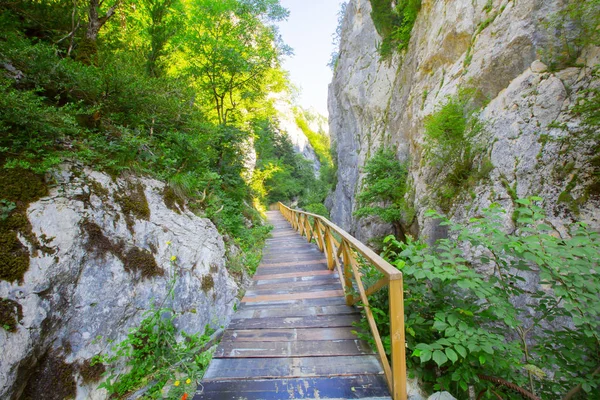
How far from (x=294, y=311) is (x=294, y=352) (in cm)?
79

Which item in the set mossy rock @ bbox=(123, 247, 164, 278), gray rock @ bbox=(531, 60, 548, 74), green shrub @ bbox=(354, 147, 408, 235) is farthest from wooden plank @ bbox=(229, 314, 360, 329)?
gray rock @ bbox=(531, 60, 548, 74)

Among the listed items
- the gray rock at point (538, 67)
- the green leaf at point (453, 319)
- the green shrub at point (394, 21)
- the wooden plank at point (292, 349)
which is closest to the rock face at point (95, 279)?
the wooden plank at point (292, 349)

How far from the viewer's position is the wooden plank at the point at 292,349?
2287mm

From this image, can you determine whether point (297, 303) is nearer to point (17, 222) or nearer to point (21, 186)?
point (17, 222)

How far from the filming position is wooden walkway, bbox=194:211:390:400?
1.89 metres

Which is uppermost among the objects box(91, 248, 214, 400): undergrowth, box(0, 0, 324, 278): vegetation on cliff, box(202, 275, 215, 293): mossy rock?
box(0, 0, 324, 278): vegetation on cliff

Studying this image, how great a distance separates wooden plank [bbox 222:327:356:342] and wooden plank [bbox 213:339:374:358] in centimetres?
6

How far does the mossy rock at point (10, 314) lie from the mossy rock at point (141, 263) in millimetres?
871

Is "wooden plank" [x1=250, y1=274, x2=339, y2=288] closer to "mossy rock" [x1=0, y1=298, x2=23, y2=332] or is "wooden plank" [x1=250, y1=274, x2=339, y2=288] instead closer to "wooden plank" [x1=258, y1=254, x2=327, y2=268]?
"wooden plank" [x1=258, y1=254, x2=327, y2=268]

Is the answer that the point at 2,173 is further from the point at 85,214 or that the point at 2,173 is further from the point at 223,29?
the point at 223,29

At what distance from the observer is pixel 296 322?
2.85 meters

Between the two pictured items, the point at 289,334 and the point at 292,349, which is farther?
the point at 289,334

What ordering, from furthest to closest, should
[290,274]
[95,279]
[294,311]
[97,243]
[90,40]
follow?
1. [290,274]
2. [90,40]
3. [294,311]
4. [97,243]
5. [95,279]

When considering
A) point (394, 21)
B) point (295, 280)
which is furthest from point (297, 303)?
point (394, 21)
